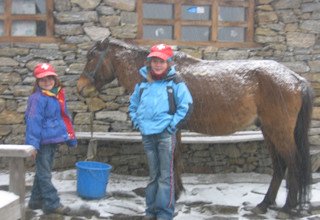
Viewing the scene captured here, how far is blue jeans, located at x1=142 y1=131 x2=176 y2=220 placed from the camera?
4418mm

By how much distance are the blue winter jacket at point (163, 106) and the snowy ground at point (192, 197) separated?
4.00ft

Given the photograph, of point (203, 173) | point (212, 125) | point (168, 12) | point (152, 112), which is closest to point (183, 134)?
Answer: point (203, 173)

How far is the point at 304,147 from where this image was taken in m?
4.97

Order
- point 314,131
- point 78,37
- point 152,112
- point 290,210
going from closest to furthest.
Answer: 1. point 152,112
2. point 290,210
3. point 78,37
4. point 314,131

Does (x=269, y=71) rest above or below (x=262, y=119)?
above

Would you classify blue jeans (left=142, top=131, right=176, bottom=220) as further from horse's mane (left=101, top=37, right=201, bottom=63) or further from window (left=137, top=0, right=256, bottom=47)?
window (left=137, top=0, right=256, bottom=47)

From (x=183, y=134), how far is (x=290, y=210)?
2.21 metres

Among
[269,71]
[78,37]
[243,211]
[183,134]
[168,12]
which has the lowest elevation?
[243,211]

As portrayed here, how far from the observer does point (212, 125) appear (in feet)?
17.5

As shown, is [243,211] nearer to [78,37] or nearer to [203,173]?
[203,173]

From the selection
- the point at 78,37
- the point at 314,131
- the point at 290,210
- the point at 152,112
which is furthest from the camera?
the point at 314,131

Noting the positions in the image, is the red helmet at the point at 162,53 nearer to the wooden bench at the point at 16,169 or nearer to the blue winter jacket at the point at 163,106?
the blue winter jacket at the point at 163,106

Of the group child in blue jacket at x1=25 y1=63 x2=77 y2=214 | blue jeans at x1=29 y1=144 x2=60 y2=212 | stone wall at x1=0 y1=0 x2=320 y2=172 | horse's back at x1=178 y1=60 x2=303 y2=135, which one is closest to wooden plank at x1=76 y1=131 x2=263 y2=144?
stone wall at x1=0 y1=0 x2=320 y2=172

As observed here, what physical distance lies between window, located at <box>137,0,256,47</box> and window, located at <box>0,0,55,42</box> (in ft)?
4.46
